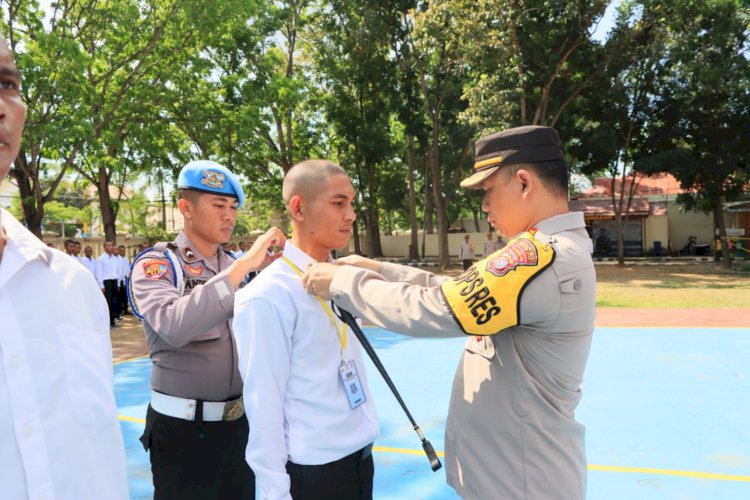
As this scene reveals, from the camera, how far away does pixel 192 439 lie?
101 inches

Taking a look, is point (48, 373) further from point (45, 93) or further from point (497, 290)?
point (45, 93)

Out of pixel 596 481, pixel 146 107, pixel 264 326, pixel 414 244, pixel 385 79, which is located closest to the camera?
pixel 264 326

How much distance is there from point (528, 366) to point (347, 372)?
72cm

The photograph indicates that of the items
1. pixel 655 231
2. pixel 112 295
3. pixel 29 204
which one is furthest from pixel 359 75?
pixel 655 231

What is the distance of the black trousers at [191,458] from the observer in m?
2.54

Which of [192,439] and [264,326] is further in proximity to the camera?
[192,439]

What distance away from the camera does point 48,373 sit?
1.11 meters

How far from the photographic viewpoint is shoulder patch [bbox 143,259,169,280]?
264 cm

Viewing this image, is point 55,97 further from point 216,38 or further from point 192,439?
point 192,439

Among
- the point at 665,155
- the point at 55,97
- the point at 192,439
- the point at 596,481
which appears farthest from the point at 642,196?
the point at 192,439

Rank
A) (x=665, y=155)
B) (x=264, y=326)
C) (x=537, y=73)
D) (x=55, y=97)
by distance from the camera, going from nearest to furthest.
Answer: (x=264, y=326), (x=55, y=97), (x=537, y=73), (x=665, y=155)

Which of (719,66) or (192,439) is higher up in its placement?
(719,66)

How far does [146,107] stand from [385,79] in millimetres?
12555

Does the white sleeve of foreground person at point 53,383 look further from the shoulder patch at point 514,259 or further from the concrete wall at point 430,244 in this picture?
the concrete wall at point 430,244
